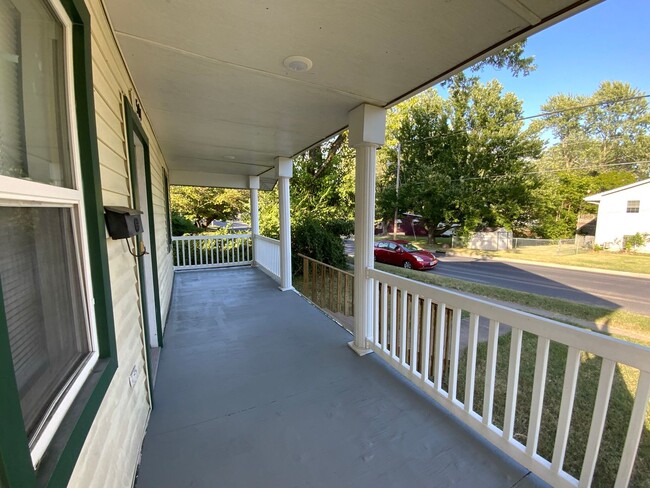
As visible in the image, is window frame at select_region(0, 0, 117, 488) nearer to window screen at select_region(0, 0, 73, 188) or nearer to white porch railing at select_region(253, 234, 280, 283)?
window screen at select_region(0, 0, 73, 188)

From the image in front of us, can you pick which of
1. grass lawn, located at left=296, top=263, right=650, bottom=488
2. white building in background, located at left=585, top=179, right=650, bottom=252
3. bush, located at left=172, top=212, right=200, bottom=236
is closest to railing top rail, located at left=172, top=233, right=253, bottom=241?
bush, located at left=172, top=212, right=200, bottom=236

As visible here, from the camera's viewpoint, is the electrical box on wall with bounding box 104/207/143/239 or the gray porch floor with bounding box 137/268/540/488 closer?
the electrical box on wall with bounding box 104/207/143/239

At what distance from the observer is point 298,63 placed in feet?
6.18

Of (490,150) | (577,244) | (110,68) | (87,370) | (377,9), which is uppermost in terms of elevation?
(490,150)

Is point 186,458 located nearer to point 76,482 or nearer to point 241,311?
point 76,482

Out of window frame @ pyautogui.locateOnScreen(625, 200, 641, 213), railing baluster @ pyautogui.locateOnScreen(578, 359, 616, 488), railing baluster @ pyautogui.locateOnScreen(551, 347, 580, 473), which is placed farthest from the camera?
window frame @ pyautogui.locateOnScreen(625, 200, 641, 213)

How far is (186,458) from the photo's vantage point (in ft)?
5.37

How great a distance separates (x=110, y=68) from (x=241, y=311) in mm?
3134

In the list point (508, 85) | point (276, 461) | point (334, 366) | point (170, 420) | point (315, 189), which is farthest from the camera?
point (508, 85)

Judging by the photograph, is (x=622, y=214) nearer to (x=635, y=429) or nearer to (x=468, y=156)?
(x=468, y=156)

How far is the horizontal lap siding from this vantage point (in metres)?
1.10

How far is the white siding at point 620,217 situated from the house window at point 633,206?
0.09 meters

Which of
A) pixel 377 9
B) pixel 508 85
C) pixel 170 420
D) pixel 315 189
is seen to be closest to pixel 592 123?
pixel 508 85

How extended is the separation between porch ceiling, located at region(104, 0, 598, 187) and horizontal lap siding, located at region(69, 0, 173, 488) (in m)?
0.26
